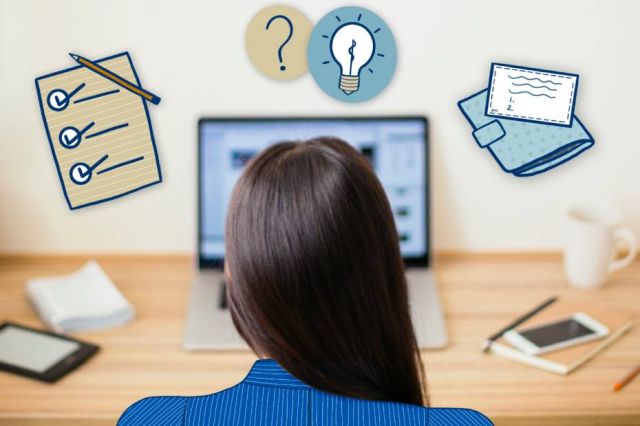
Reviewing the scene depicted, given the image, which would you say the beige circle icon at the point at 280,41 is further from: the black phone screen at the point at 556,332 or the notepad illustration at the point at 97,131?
the black phone screen at the point at 556,332

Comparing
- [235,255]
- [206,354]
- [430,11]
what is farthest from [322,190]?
[430,11]

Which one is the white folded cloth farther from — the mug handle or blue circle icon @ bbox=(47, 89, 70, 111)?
the mug handle

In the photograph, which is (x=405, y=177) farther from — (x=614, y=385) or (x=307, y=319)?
(x=307, y=319)

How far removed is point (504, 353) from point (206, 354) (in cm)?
43

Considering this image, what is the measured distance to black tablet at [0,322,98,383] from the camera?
118 centimetres

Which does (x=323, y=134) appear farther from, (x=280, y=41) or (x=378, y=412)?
(x=378, y=412)

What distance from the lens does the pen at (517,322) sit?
124 cm

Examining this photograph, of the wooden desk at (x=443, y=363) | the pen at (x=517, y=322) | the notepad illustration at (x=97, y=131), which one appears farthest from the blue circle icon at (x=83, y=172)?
the pen at (x=517, y=322)

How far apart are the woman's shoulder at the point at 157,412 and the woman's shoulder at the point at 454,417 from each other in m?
0.23

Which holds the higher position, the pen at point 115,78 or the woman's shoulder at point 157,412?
the pen at point 115,78

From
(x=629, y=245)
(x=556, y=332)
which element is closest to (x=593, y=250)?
(x=629, y=245)

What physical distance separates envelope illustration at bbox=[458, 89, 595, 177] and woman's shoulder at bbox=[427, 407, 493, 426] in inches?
11.9

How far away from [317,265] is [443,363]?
510 millimetres

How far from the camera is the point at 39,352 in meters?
1.23
